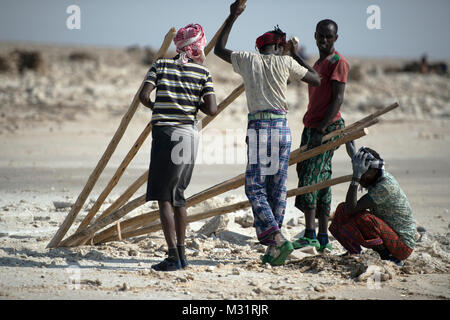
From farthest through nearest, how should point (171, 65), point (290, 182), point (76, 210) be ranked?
point (290, 182), point (76, 210), point (171, 65)

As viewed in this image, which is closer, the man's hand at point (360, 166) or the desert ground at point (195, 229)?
the desert ground at point (195, 229)

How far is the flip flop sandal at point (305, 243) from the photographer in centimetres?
495

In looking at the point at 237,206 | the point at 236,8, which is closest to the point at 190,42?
the point at 236,8

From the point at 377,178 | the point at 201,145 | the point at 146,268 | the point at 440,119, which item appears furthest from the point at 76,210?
the point at 440,119

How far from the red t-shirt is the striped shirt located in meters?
1.03

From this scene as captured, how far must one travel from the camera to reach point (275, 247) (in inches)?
180

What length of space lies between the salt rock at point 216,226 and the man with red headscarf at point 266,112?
123cm

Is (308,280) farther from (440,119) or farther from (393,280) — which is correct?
(440,119)

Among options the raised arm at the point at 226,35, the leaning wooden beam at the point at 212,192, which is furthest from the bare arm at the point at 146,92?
the leaning wooden beam at the point at 212,192

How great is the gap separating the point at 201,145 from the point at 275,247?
27.2ft

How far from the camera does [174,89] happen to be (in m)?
4.30

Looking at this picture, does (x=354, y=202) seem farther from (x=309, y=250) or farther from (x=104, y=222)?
(x=104, y=222)

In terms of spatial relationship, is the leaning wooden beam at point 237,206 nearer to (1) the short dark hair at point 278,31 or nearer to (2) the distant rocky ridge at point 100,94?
(1) the short dark hair at point 278,31
